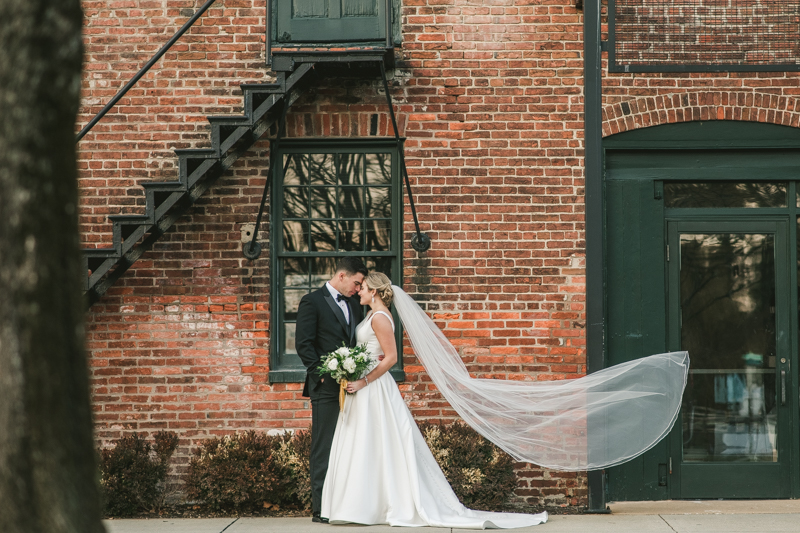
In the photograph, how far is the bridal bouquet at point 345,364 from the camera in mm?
6137

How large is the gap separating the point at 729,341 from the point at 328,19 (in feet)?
15.8

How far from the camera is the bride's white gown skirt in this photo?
20.0 feet

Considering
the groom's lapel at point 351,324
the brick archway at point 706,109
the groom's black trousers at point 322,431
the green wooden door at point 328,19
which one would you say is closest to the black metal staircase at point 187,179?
the green wooden door at point 328,19

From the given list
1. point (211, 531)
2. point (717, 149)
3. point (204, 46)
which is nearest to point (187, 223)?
point (204, 46)

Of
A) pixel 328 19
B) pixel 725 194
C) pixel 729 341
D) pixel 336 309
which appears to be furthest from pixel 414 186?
pixel 729 341

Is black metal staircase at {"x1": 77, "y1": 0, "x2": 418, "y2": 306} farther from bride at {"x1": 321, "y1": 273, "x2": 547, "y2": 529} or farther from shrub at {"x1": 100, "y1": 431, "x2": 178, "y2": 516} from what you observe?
shrub at {"x1": 100, "y1": 431, "x2": 178, "y2": 516}

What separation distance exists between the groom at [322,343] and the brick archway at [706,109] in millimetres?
2939

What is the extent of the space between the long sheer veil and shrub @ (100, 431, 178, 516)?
8.63 ft

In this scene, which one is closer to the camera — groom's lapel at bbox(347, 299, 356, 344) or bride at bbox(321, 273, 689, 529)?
bride at bbox(321, 273, 689, 529)

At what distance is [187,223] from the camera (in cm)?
740

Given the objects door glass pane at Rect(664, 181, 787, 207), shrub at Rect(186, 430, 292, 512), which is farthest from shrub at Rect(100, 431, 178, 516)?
door glass pane at Rect(664, 181, 787, 207)

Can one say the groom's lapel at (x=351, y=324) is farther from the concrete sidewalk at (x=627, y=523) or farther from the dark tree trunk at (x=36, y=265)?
the dark tree trunk at (x=36, y=265)

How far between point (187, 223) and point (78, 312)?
4744 mm

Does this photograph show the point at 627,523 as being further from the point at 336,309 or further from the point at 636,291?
the point at 336,309
